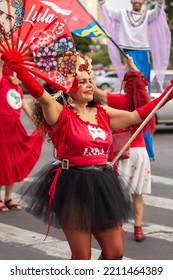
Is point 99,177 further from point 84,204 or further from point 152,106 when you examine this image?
point 152,106

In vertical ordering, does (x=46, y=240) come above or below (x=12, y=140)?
below

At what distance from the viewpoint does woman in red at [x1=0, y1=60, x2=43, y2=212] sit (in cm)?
825

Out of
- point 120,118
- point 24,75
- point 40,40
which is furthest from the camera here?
point 120,118

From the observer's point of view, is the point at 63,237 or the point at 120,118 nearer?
the point at 120,118

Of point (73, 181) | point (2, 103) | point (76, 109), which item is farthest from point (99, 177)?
point (2, 103)

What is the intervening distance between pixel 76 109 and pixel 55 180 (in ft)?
1.82

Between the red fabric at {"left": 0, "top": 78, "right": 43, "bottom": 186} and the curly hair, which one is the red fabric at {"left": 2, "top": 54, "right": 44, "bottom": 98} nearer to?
the curly hair

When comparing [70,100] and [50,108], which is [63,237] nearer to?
[70,100]

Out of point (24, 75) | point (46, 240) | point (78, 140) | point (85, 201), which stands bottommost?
point (46, 240)

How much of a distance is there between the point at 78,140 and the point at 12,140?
3.75 metres

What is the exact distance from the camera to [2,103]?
823cm

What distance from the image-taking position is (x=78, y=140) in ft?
16.0

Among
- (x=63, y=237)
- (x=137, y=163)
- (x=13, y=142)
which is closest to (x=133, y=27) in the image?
(x=13, y=142)

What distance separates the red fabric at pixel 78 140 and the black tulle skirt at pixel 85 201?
96mm
